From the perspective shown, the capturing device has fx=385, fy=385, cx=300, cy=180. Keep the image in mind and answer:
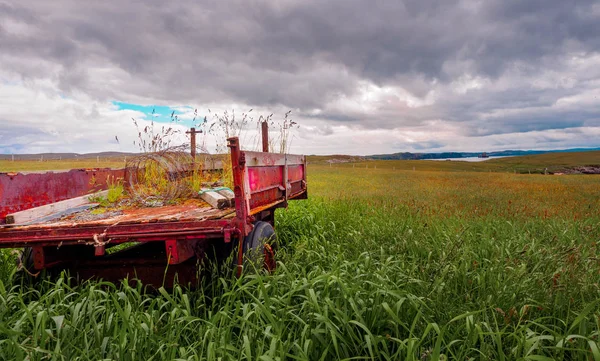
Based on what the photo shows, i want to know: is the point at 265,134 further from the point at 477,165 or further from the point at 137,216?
the point at 477,165

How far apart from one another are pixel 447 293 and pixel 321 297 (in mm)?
1081

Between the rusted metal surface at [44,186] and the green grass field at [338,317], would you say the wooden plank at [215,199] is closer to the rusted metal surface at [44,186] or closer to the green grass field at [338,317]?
the green grass field at [338,317]

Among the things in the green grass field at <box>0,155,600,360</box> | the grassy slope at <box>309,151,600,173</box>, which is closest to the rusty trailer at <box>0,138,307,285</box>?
the green grass field at <box>0,155,600,360</box>

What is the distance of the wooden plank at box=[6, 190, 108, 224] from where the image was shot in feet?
12.3

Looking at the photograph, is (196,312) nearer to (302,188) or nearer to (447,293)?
(447,293)

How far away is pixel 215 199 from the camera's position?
13.6 ft

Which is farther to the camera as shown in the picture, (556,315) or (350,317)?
(556,315)

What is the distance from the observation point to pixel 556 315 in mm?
2977

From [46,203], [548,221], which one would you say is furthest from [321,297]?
[548,221]

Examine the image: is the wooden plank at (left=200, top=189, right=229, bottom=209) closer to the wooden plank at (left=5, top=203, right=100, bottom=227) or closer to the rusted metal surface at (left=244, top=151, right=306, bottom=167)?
the rusted metal surface at (left=244, top=151, right=306, bottom=167)

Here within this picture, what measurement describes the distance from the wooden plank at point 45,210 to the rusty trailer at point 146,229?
10cm

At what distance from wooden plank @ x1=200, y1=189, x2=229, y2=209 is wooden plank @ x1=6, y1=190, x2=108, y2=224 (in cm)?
146

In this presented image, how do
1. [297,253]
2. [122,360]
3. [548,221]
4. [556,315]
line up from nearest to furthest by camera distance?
[122,360] → [556,315] → [297,253] → [548,221]

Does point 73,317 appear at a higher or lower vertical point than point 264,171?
lower
